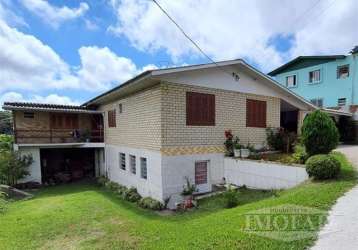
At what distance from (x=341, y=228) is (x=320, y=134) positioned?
485cm

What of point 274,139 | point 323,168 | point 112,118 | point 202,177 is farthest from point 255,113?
point 112,118

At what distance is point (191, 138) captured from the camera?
11141 millimetres

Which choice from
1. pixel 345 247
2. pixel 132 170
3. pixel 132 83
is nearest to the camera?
pixel 345 247

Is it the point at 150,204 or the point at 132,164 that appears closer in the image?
the point at 150,204

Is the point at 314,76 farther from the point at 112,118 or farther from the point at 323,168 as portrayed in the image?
the point at 112,118

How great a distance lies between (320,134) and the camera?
873 centimetres

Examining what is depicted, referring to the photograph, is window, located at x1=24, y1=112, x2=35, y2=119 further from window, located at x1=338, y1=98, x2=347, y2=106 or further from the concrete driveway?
window, located at x1=338, y1=98, x2=347, y2=106

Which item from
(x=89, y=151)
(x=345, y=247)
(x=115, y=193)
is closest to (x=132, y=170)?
(x=115, y=193)

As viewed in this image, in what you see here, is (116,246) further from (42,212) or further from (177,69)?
(177,69)

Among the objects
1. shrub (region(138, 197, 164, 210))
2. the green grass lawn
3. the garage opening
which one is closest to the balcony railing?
the garage opening

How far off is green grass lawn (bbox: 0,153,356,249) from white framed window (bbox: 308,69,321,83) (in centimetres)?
1833

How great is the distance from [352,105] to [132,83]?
2106cm

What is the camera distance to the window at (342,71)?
75.3 feet

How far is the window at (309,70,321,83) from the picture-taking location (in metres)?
25.1
